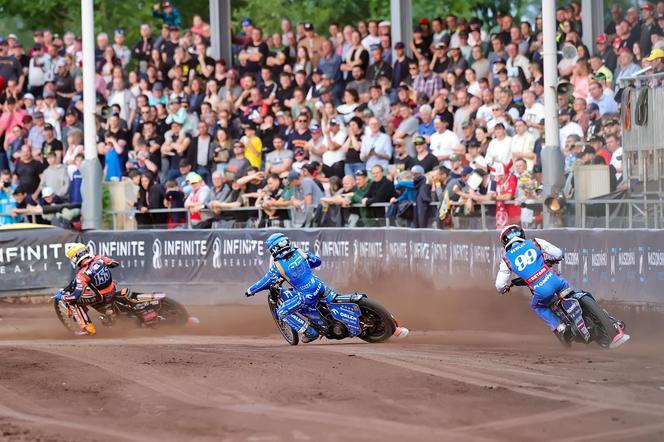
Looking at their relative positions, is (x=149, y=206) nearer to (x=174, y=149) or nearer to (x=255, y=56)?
(x=174, y=149)

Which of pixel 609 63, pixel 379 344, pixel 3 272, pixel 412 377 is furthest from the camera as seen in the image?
pixel 3 272

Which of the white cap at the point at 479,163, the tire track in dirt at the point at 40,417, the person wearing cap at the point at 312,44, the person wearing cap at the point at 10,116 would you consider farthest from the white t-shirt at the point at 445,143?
the tire track in dirt at the point at 40,417

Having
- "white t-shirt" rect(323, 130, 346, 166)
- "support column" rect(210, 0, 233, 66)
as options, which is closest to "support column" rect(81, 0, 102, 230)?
"white t-shirt" rect(323, 130, 346, 166)

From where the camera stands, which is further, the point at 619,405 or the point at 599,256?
the point at 599,256

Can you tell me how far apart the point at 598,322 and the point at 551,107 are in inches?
225

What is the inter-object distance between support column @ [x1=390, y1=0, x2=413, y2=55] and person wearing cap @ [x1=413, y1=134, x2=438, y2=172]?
5.94m

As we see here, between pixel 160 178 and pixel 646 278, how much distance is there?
41.5ft

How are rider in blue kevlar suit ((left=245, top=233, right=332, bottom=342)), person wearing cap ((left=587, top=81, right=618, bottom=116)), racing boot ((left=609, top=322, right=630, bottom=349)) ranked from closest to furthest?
1. racing boot ((left=609, top=322, right=630, bottom=349))
2. rider in blue kevlar suit ((left=245, top=233, right=332, bottom=342))
3. person wearing cap ((left=587, top=81, right=618, bottom=116))

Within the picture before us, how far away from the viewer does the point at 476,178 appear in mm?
20562

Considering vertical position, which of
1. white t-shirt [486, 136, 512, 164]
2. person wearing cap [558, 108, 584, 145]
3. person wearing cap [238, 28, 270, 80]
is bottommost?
white t-shirt [486, 136, 512, 164]

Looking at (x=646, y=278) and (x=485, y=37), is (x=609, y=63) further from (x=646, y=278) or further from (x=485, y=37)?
(x=646, y=278)

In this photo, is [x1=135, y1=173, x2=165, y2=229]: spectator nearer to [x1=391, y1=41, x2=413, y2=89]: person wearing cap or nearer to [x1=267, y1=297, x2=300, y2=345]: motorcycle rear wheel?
[x1=391, y1=41, x2=413, y2=89]: person wearing cap

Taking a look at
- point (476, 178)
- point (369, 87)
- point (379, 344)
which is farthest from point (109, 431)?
point (369, 87)

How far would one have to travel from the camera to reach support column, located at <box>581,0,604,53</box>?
24266 millimetres
